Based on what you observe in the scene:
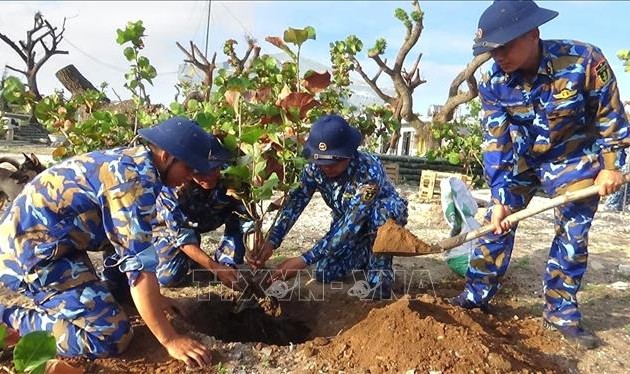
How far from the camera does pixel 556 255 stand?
311 centimetres

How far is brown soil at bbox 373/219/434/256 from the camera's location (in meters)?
3.09

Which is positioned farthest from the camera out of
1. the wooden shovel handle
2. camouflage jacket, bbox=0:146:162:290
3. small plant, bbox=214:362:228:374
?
the wooden shovel handle

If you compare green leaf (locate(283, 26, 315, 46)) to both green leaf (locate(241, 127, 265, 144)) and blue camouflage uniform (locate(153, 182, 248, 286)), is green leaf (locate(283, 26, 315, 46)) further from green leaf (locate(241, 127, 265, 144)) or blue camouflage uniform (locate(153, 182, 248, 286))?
blue camouflage uniform (locate(153, 182, 248, 286))

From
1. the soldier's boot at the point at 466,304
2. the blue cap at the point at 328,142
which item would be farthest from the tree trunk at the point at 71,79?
the soldier's boot at the point at 466,304

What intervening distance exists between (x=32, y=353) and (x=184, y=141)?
1.01 m

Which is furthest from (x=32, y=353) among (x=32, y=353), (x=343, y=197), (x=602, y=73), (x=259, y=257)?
(x=602, y=73)

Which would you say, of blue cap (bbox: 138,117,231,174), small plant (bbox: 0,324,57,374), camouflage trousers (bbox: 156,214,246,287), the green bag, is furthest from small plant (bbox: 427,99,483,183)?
small plant (bbox: 0,324,57,374)

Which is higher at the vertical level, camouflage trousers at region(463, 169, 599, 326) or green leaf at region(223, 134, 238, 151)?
green leaf at region(223, 134, 238, 151)

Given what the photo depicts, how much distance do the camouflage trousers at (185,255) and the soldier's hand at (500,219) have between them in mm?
1494

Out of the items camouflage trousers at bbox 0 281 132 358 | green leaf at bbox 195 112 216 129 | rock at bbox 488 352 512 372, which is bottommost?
rock at bbox 488 352 512 372

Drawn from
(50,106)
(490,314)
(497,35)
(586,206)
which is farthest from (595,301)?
(50,106)

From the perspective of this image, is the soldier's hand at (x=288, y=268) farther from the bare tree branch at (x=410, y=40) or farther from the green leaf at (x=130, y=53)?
the bare tree branch at (x=410, y=40)

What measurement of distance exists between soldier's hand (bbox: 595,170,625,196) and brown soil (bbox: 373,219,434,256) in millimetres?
893

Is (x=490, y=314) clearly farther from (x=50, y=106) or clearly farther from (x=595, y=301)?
(x=50, y=106)
